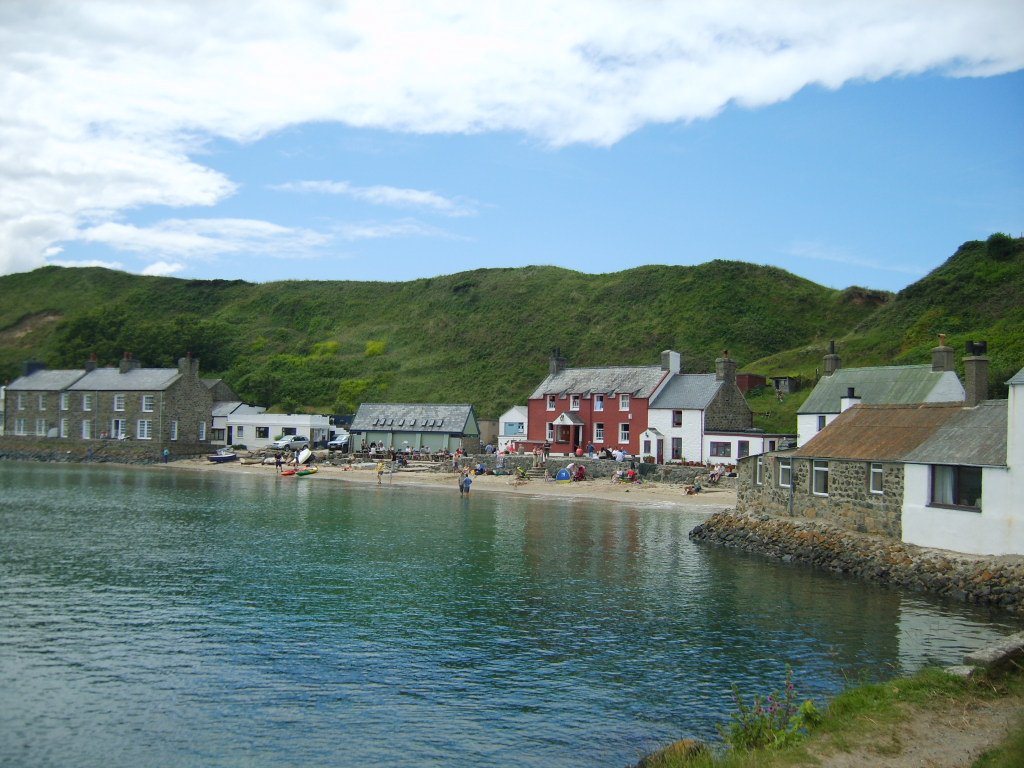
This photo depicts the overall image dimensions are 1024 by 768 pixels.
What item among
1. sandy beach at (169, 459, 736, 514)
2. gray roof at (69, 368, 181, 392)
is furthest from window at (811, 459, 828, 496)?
gray roof at (69, 368, 181, 392)

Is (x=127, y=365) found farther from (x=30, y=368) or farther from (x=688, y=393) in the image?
(x=688, y=393)

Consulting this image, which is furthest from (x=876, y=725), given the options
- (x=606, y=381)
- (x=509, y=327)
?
(x=509, y=327)

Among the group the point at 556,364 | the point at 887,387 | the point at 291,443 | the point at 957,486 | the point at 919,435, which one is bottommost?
the point at 291,443

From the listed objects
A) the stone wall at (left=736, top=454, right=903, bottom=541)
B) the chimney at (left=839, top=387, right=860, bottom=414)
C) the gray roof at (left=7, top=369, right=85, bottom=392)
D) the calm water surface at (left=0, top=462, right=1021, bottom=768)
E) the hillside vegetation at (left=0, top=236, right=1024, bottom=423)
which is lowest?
the calm water surface at (left=0, top=462, right=1021, bottom=768)

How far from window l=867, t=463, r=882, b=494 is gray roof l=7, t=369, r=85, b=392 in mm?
83978

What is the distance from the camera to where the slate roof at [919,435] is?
27.6 m

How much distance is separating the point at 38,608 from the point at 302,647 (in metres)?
8.75

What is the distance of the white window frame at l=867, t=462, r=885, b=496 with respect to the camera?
30.8 meters

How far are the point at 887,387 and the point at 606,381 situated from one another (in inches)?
1006

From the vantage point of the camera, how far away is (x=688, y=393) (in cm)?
6644

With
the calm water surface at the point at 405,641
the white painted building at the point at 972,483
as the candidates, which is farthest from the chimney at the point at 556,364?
the white painted building at the point at 972,483

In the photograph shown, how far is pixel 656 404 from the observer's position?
222ft

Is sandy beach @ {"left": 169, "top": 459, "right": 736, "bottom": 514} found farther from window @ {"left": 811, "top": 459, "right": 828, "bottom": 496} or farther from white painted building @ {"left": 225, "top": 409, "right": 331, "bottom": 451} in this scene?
window @ {"left": 811, "top": 459, "right": 828, "bottom": 496}

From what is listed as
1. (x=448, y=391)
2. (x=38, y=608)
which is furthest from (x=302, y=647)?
(x=448, y=391)
